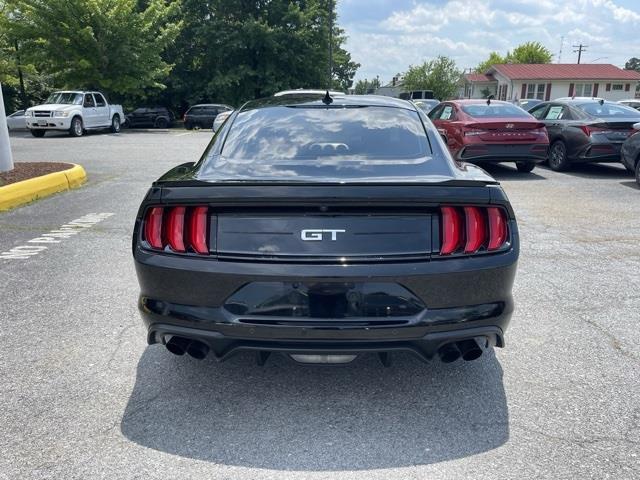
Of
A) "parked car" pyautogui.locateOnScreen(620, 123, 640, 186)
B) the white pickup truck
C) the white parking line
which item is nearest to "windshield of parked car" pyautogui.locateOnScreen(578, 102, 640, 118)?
"parked car" pyautogui.locateOnScreen(620, 123, 640, 186)

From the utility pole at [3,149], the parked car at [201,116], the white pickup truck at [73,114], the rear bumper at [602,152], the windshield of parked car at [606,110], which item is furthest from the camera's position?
the parked car at [201,116]

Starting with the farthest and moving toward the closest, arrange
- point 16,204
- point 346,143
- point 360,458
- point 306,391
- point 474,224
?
point 16,204 → point 346,143 → point 306,391 → point 474,224 → point 360,458

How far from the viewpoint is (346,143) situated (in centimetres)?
347

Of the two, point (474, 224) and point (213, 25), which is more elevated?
point (213, 25)

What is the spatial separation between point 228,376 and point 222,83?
33.8 meters

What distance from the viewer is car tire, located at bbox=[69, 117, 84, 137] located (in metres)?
20.9

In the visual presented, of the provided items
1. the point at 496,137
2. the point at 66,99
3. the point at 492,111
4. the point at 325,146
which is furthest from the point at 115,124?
the point at 325,146

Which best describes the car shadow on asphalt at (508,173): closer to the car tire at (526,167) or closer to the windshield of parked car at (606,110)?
the car tire at (526,167)

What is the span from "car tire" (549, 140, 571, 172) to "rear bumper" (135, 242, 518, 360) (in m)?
9.65

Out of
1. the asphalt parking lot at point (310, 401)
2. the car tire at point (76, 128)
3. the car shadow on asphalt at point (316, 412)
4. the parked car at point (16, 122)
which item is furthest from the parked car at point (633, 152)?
the parked car at point (16, 122)

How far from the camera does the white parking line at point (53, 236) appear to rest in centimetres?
560

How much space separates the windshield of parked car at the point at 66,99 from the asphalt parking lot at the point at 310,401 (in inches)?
745

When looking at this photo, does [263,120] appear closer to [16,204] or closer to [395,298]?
[395,298]

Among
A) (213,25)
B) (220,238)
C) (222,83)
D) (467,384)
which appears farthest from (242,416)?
(213,25)
